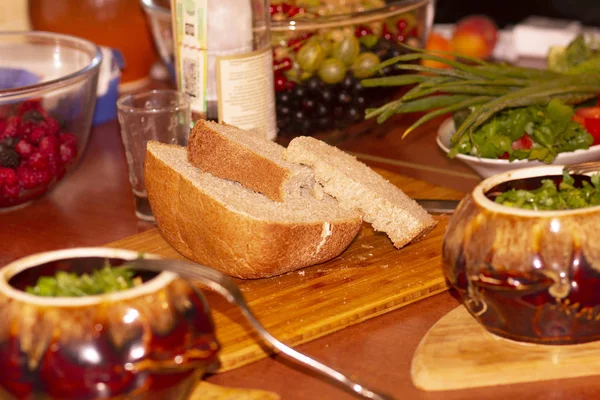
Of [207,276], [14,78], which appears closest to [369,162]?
[14,78]

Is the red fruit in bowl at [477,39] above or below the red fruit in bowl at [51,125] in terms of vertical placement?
below

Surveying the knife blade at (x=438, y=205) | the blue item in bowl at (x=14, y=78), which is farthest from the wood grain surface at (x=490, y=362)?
the blue item in bowl at (x=14, y=78)

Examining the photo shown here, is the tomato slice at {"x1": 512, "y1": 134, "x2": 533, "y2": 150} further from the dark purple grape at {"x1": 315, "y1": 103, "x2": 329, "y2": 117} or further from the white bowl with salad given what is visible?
the dark purple grape at {"x1": 315, "y1": 103, "x2": 329, "y2": 117}

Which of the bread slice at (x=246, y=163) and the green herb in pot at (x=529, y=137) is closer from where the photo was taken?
the bread slice at (x=246, y=163)

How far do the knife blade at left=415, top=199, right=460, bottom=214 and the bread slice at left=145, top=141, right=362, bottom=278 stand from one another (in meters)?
0.23

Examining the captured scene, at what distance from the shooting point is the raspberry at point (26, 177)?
183 centimetres

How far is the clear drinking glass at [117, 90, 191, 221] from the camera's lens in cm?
183

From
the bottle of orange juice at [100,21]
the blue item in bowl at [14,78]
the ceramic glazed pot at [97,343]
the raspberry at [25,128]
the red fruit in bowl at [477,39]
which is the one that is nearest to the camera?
the ceramic glazed pot at [97,343]

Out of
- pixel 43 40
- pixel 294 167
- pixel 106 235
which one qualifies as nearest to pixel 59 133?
pixel 106 235

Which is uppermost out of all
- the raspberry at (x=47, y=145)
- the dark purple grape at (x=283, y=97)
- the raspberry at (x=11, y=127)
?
the raspberry at (x=11, y=127)

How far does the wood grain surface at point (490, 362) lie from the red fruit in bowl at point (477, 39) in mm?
2038

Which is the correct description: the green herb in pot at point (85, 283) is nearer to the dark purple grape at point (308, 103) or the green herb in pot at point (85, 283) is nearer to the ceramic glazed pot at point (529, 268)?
the ceramic glazed pot at point (529, 268)

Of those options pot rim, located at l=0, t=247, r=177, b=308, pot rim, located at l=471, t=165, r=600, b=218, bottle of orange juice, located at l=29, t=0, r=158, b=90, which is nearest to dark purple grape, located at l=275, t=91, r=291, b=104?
bottle of orange juice, located at l=29, t=0, r=158, b=90

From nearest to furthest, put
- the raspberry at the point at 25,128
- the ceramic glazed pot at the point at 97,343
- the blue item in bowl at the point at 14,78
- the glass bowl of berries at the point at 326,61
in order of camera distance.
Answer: the ceramic glazed pot at the point at 97,343 → the raspberry at the point at 25,128 → the glass bowl of berries at the point at 326,61 → the blue item in bowl at the point at 14,78
